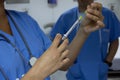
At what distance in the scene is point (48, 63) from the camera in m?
0.72

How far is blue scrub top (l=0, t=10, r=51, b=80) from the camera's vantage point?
83 cm

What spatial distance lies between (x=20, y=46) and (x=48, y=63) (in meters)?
0.23

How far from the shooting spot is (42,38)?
1014 mm

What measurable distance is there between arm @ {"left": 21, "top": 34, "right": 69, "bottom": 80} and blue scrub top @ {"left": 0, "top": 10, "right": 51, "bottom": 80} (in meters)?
0.13

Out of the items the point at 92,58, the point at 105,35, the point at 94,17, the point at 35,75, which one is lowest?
the point at 92,58

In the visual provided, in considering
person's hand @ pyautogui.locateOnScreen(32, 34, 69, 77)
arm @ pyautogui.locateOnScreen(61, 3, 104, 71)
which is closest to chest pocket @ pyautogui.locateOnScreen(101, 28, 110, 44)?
arm @ pyautogui.locateOnScreen(61, 3, 104, 71)

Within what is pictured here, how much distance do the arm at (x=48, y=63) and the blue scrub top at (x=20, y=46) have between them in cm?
13

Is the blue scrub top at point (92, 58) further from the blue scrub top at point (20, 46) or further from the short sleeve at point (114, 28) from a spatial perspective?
the blue scrub top at point (20, 46)

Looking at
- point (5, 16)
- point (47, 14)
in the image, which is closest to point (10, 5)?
point (47, 14)

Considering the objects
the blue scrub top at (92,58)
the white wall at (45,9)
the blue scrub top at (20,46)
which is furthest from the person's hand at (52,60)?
the white wall at (45,9)

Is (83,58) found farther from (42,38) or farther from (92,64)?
(42,38)

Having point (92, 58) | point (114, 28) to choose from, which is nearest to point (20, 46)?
point (92, 58)

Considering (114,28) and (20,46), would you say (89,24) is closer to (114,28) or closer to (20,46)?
(20,46)

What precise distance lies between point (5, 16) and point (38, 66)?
0.37m
